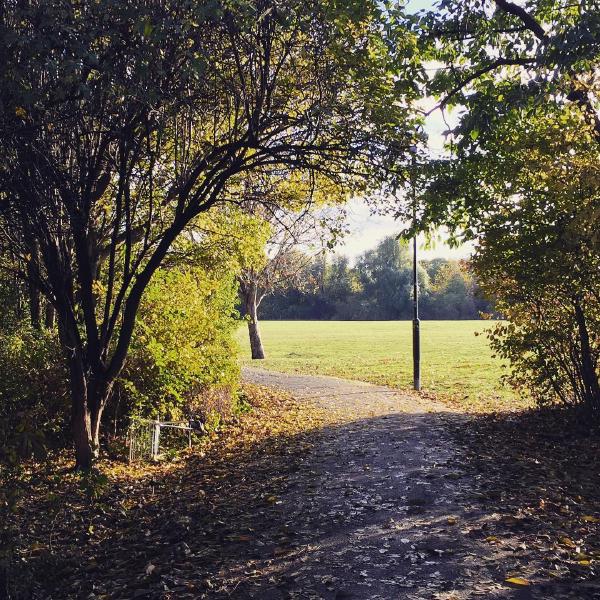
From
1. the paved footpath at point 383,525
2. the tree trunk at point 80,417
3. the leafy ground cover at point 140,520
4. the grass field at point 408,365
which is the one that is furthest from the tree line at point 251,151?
the paved footpath at point 383,525

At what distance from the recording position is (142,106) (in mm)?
7340

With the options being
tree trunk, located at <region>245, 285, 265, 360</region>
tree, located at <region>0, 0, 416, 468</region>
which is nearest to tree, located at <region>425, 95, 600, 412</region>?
tree, located at <region>0, 0, 416, 468</region>

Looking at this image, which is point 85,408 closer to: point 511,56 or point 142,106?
point 142,106

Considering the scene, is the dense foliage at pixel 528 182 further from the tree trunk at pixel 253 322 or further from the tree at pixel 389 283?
the tree at pixel 389 283

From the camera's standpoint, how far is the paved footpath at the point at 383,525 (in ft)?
15.4

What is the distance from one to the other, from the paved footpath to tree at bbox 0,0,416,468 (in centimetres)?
Answer: 406

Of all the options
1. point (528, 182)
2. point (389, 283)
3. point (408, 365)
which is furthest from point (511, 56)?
point (389, 283)

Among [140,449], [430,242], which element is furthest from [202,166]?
[140,449]

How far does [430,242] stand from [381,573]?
21.0 feet

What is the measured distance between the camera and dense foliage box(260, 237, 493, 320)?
88.2m

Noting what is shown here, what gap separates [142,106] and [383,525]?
5.67 m

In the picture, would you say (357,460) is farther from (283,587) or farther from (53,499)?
(53,499)

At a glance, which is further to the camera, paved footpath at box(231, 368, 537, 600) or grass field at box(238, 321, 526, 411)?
grass field at box(238, 321, 526, 411)

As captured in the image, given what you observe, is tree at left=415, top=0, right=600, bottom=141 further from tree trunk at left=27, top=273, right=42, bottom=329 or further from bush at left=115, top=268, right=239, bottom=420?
tree trunk at left=27, top=273, right=42, bottom=329
